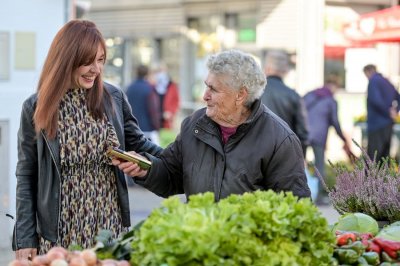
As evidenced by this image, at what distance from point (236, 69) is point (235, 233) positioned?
1270 millimetres

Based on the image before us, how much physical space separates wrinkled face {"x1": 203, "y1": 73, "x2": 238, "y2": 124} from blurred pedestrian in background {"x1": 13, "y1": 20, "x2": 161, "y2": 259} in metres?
0.56

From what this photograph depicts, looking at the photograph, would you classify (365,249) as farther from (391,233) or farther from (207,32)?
(207,32)

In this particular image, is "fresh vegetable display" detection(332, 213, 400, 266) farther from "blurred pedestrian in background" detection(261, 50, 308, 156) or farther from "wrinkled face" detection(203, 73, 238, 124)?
"blurred pedestrian in background" detection(261, 50, 308, 156)

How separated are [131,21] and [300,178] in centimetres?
2021

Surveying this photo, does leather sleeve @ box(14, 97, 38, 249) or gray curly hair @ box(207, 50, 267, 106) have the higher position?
gray curly hair @ box(207, 50, 267, 106)

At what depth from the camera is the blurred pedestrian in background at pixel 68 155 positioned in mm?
4578

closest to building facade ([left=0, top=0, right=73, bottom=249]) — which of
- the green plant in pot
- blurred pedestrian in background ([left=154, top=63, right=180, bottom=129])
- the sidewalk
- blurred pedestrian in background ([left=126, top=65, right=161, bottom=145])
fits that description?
the sidewalk

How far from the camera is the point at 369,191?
15.8ft

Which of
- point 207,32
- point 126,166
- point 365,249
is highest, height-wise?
point 207,32

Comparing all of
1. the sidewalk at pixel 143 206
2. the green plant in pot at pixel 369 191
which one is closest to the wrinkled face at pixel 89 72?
the green plant in pot at pixel 369 191

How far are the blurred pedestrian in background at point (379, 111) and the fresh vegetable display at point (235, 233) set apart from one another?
10.3 metres

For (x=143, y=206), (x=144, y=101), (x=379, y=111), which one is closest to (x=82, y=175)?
(x=143, y=206)

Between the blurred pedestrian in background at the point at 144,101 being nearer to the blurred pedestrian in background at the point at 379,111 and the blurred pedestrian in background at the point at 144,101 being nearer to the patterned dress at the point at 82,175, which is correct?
the blurred pedestrian in background at the point at 379,111

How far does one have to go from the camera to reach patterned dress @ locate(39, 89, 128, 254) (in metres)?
4.60
